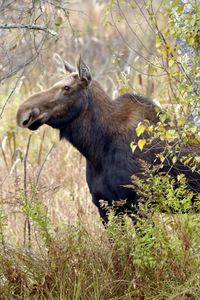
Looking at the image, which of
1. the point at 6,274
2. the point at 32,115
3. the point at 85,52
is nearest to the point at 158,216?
the point at 6,274

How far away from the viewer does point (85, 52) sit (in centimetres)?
1947

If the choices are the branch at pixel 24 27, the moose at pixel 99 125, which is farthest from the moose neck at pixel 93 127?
the branch at pixel 24 27

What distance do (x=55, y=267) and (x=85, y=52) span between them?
1289 cm

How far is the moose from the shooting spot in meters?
8.47

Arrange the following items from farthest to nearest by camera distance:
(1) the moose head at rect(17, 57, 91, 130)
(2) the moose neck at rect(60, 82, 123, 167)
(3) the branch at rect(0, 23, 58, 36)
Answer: (2) the moose neck at rect(60, 82, 123, 167)
(1) the moose head at rect(17, 57, 91, 130)
(3) the branch at rect(0, 23, 58, 36)

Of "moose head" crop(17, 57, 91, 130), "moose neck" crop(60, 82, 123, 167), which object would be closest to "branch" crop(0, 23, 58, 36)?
"moose head" crop(17, 57, 91, 130)

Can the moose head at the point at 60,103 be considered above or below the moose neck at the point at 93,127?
above

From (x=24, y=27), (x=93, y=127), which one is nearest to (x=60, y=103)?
(x=93, y=127)

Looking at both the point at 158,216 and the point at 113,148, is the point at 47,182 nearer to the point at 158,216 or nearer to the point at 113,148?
the point at 113,148

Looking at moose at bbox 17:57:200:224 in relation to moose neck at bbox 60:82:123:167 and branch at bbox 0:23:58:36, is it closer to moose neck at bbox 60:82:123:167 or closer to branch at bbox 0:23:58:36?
moose neck at bbox 60:82:123:167

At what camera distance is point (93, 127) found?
29.0 feet

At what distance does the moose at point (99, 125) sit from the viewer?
27.8 ft

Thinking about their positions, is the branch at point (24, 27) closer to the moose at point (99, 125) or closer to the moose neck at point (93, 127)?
the moose at point (99, 125)

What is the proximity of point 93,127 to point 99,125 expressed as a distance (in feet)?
0.20
